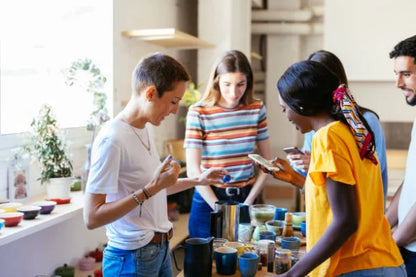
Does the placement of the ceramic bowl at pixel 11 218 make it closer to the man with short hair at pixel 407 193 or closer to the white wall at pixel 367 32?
the man with short hair at pixel 407 193

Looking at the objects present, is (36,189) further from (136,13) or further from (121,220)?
(136,13)

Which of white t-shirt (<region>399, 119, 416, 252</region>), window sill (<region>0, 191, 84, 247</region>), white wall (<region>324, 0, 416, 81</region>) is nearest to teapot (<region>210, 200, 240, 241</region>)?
white t-shirt (<region>399, 119, 416, 252</region>)

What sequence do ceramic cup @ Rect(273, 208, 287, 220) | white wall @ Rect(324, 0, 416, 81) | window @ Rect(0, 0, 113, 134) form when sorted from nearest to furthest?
1. ceramic cup @ Rect(273, 208, 287, 220)
2. window @ Rect(0, 0, 113, 134)
3. white wall @ Rect(324, 0, 416, 81)

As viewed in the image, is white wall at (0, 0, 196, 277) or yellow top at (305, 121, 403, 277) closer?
yellow top at (305, 121, 403, 277)

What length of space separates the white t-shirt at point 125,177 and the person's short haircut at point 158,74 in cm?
15

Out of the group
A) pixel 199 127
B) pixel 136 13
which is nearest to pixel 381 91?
pixel 136 13

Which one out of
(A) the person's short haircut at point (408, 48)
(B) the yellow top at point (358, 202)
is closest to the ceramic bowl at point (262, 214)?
(B) the yellow top at point (358, 202)

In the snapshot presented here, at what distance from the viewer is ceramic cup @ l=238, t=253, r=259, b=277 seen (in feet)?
4.74

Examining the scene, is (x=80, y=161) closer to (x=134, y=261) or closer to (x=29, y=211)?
(x=29, y=211)

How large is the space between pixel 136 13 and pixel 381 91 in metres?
2.53

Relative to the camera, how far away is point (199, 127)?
2363 millimetres

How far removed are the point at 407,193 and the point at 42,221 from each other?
1.44 m

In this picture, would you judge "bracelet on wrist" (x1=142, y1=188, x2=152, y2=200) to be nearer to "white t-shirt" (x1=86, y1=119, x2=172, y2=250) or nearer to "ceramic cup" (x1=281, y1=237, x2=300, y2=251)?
"white t-shirt" (x1=86, y1=119, x2=172, y2=250)

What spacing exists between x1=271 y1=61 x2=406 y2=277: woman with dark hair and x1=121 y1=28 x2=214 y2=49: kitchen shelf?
6.71 feet
